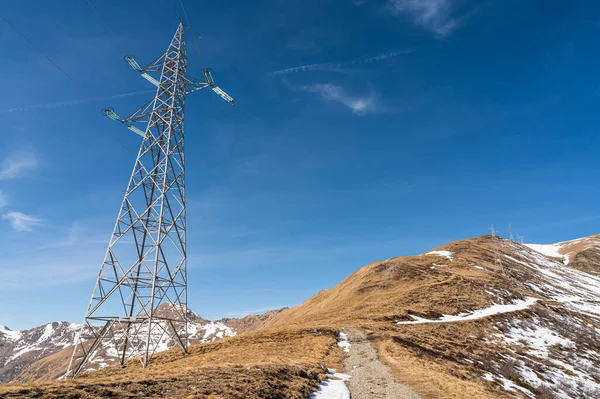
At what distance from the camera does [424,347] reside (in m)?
33.2

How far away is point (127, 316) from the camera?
20703 millimetres

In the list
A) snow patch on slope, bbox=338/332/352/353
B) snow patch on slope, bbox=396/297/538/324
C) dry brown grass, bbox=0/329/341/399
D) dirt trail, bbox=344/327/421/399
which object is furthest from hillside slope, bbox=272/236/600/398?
dry brown grass, bbox=0/329/341/399

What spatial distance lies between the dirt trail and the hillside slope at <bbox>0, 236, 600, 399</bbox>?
2.82 ft

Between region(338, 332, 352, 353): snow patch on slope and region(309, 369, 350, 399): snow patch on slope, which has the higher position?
region(338, 332, 352, 353): snow patch on slope

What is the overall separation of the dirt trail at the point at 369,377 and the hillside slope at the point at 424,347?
86cm

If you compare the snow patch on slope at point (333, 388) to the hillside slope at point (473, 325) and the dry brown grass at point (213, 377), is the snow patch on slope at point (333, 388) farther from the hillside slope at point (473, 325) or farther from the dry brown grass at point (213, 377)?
the hillside slope at point (473, 325)

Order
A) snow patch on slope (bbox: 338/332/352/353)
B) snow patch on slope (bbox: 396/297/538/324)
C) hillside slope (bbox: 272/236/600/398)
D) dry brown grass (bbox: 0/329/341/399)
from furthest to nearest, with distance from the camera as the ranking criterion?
snow patch on slope (bbox: 396/297/538/324)
snow patch on slope (bbox: 338/332/352/353)
hillside slope (bbox: 272/236/600/398)
dry brown grass (bbox: 0/329/341/399)

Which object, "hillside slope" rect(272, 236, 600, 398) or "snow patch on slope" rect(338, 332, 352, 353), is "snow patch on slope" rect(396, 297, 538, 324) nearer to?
"hillside slope" rect(272, 236, 600, 398)

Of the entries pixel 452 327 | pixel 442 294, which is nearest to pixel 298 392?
pixel 452 327

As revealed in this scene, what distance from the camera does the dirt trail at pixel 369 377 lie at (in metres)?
17.0

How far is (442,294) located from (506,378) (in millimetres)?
35195

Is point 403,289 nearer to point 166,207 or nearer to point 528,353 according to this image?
point 528,353

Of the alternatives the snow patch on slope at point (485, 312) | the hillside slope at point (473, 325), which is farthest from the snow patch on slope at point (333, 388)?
the snow patch on slope at point (485, 312)

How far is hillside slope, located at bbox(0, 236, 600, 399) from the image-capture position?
15.4 m
